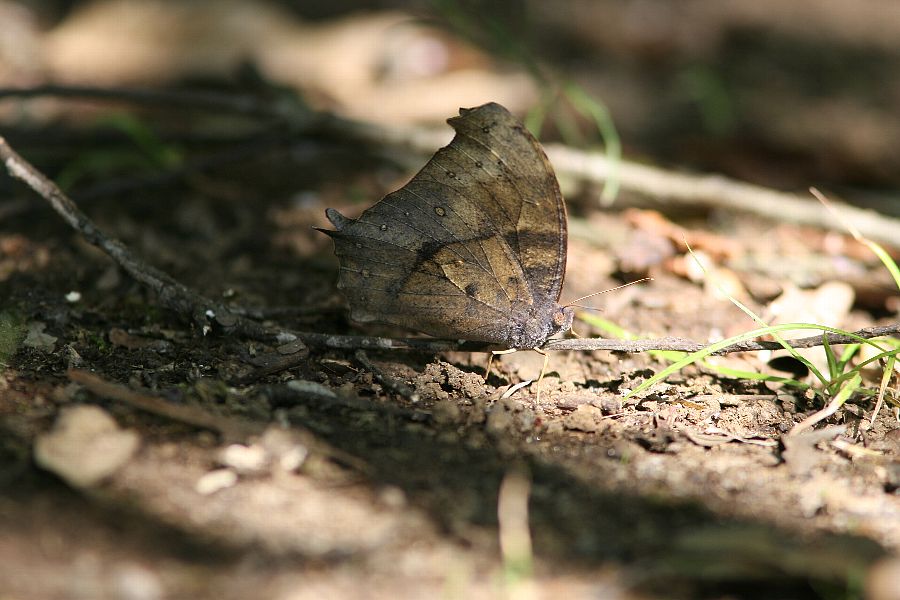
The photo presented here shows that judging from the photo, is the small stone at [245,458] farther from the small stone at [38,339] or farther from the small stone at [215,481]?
the small stone at [38,339]

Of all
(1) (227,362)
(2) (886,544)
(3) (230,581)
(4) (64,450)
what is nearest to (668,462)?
(2) (886,544)

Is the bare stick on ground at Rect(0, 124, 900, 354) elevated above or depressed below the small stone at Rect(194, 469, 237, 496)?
above

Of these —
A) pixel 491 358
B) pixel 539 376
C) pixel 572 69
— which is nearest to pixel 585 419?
pixel 539 376

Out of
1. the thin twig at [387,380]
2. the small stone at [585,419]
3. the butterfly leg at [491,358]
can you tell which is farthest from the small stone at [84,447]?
the small stone at [585,419]

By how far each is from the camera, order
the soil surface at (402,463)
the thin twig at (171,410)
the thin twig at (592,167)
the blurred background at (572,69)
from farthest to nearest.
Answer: the blurred background at (572,69) < the thin twig at (592,167) < the thin twig at (171,410) < the soil surface at (402,463)

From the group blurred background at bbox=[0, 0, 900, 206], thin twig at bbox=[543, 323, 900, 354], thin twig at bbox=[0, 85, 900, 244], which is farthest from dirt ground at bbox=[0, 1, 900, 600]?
blurred background at bbox=[0, 0, 900, 206]

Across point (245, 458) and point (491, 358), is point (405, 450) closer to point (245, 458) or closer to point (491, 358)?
point (245, 458)

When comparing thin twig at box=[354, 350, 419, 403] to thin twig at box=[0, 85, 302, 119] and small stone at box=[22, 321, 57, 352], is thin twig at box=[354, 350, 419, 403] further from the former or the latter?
thin twig at box=[0, 85, 302, 119]

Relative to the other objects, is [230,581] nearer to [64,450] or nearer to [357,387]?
[64,450]
